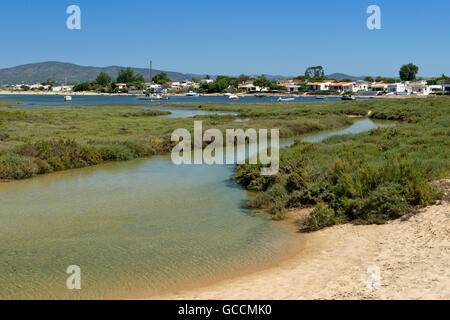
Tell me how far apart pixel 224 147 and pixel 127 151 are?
25.0ft

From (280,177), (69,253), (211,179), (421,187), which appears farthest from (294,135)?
(69,253)

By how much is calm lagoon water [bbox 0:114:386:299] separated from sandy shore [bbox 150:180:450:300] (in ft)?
2.85

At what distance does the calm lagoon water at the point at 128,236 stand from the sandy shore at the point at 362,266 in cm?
87

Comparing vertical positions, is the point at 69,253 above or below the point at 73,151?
below

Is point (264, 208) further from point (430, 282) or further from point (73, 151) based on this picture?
point (73, 151)

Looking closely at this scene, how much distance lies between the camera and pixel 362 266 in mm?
8734

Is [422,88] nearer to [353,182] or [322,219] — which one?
[353,182]

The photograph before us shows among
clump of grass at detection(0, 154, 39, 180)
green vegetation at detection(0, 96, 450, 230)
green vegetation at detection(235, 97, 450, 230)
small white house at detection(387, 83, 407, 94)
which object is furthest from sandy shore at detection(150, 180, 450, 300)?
small white house at detection(387, 83, 407, 94)

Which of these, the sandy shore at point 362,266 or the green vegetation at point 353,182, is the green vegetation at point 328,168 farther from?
the sandy shore at point 362,266

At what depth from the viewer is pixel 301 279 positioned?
8.37 meters

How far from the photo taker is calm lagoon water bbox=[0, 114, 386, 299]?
901cm

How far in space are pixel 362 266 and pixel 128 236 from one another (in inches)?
251

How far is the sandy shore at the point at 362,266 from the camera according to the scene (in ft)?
23.9

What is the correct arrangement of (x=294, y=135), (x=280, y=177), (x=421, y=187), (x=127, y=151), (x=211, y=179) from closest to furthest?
1. (x=421, y=187)
2. (x=280, y=177)
3. (x=211, y=179)
4. (x=127, y=151)
5. (x=294, y=135)
